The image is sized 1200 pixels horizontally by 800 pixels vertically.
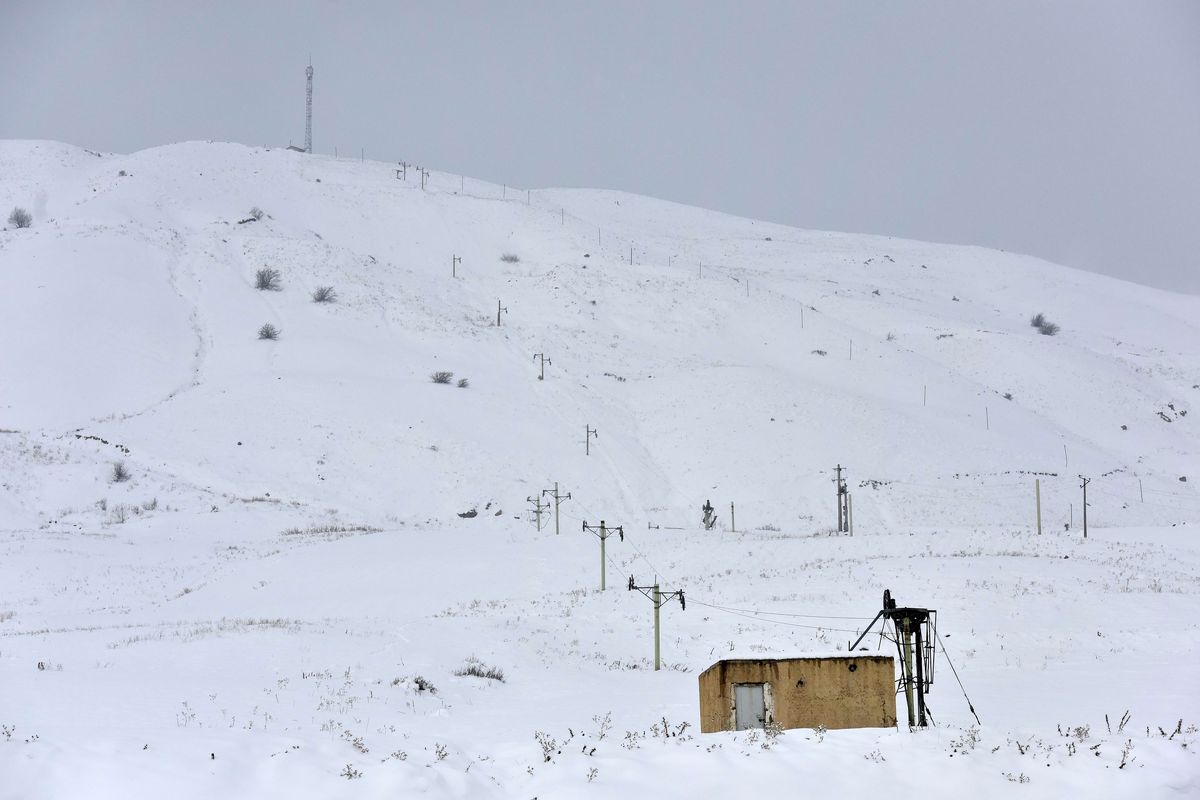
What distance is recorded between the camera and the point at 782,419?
67688 millimetres

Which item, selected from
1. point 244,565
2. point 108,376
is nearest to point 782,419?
point 244,565

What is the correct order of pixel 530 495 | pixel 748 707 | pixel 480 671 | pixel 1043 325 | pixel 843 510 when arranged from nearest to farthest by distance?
pixel 748 707
pixel 480 671
pixel 530 495
pixel 843 510
pixel 1043 325

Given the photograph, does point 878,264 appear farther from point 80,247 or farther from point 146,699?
point 146,699

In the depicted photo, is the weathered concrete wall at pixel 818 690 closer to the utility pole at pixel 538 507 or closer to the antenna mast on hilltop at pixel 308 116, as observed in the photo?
the utility pole at pixel 538 507

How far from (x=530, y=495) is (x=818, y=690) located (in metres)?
42.3

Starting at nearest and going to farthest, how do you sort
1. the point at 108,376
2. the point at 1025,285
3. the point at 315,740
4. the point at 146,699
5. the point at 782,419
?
the point at 315,740, the point at 146,699, the point at 108,376, the point at 782,419, the point at 1025,285

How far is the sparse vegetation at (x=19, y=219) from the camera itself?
86931 millimetres

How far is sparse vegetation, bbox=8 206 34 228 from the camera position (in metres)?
86.9

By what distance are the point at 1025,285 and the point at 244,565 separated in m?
103

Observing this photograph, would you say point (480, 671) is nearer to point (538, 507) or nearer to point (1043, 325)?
point (538, 507)

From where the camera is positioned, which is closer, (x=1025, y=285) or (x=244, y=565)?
(x=244, y=565)

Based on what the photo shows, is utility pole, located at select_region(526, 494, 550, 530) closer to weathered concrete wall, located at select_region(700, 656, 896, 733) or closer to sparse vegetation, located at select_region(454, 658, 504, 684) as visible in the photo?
sparse vegetation, located at select_region(454, 658, 504, 684)

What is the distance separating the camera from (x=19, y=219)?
87312mm

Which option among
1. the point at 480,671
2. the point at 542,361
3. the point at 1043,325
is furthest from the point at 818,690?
the point at 1043,325
